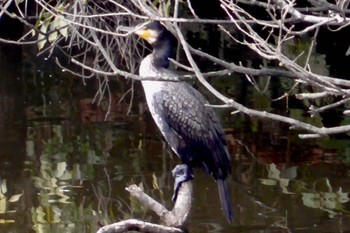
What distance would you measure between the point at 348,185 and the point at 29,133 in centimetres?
265

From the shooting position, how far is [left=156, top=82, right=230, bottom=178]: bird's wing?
12.7 feet

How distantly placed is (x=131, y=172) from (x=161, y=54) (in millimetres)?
1759

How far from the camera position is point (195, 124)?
3.86m

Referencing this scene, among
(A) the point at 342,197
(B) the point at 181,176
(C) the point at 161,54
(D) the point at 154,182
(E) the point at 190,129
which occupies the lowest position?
(A) the point at 342,197

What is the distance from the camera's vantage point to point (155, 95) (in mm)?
3906

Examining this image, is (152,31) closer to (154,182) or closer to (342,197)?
(154,182)

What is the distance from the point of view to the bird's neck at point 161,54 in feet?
13.3

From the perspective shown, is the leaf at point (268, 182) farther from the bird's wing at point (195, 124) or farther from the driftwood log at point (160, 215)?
the driftwood log at point (160, 215)

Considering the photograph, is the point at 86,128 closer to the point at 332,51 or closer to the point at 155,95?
the point at 155,95

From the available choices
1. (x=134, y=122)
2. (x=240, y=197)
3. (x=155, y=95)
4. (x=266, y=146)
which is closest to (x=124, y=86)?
(x=134, y=122)

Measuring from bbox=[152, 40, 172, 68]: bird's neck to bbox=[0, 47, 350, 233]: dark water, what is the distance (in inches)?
42.5

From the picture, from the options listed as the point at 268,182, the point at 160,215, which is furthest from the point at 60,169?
the point at 160,215

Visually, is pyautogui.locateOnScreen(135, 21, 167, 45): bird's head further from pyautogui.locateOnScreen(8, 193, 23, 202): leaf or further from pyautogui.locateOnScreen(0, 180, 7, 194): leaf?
pyautogui.locateOnScreen(0, 180, 7, 194): leaf

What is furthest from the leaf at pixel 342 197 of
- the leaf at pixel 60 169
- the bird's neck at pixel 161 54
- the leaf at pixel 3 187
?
the leaf at pixel 3 187
